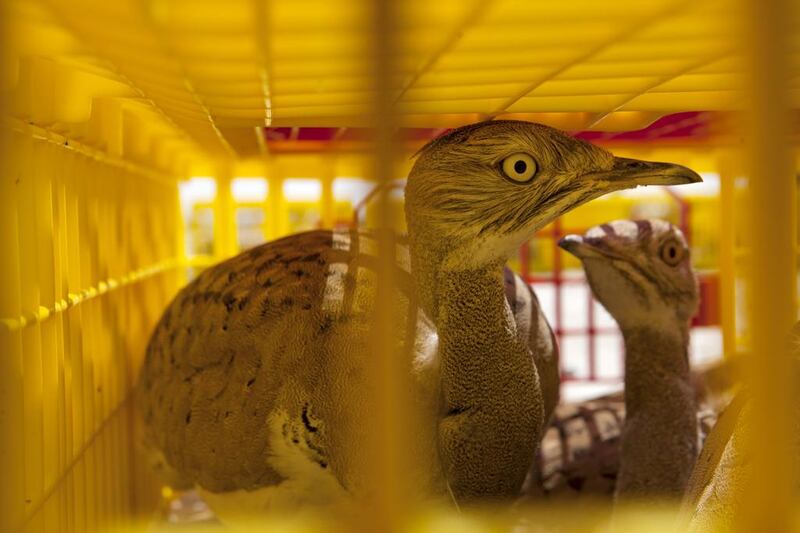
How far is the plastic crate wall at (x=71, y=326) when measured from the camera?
3.54 ft

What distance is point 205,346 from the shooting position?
66.1 inches

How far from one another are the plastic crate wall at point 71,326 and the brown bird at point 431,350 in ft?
0.82

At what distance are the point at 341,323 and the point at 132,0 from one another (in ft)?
2.35

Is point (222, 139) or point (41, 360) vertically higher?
point (222, 139)

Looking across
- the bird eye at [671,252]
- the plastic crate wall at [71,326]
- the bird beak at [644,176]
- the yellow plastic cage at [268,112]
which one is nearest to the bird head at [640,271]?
the bird eye at [671,252]

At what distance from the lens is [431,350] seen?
1.46m

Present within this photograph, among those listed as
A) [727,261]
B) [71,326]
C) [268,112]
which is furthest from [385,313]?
[727,261]

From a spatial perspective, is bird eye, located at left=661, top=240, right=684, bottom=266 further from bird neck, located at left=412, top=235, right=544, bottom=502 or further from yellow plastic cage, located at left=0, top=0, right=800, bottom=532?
bird neck, located at left=412, top=235, right=544, bottom=502

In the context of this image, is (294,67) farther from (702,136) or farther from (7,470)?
(702,136)

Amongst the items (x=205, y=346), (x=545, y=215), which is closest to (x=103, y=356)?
(x=205, y=346)

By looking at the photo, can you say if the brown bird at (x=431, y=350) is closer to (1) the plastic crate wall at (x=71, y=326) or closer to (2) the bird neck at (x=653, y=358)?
(1) the plastic crate wall at (x=71, y=326)

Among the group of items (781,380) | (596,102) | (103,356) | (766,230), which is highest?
(596,102)

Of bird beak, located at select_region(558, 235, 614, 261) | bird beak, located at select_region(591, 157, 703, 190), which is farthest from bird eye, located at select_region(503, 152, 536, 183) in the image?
bird beak, located at select_region(558, 235, 614, 261)

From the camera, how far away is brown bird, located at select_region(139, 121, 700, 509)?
1341mm
